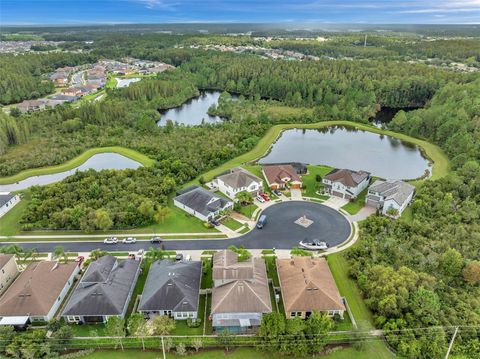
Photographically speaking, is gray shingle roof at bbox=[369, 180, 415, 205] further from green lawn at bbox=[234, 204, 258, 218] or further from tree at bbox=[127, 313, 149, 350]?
tree at bbox=[127, 313, 149, 350]

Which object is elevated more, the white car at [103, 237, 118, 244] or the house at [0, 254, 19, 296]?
the house at [0, 254, 19, 296]

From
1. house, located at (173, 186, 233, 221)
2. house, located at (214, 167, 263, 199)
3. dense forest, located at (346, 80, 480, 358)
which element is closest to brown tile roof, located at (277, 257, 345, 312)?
dense forest, located at (346, 80, 480, 358)

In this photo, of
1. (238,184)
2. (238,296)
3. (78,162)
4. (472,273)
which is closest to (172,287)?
(238,296)

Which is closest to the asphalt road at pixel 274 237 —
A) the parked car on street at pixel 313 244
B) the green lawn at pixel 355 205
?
the parked car on street at pixel 313 244

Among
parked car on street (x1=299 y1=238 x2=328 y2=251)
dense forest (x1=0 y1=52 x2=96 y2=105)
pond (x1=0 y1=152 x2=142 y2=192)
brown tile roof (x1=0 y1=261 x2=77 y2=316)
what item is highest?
dense forest (x1=0 y1=52 x2=96 y2=105)

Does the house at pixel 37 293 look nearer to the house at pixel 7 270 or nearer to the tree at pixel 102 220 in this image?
the house at pixel 7 270

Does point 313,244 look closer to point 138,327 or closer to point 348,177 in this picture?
point 348,177

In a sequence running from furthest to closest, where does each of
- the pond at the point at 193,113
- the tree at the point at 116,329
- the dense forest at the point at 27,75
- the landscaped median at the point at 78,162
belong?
the dense forest at the point at 27,75, the pond at the point at 193,113, the landscaped median at the point at 78,162, the tree at the point at 116,329
